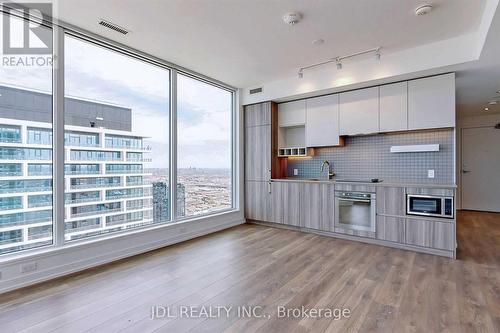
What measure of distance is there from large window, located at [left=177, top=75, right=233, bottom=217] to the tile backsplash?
175cm

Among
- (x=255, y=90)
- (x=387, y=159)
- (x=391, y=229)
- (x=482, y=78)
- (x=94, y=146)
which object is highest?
(x=255, y=90)

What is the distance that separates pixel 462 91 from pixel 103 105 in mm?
6018

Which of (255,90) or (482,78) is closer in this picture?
(482,78)

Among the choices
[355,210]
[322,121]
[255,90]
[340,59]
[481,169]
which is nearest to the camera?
[340,59]

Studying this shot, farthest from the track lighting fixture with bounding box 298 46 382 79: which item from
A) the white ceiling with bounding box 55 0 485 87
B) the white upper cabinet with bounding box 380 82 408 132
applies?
the white upper cabinet with bounding box 380 82 408 132

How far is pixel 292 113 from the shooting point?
207 inches

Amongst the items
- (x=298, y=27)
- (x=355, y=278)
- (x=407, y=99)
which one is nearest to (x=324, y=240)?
(x=355, y=278)

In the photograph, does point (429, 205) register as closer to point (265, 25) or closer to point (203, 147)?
point (265, 25)

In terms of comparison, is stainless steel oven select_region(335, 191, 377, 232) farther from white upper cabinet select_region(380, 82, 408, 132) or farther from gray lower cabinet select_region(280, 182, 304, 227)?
white upper cabinet select_region(380, 82, 408, 132)

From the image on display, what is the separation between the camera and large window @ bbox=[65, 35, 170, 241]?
10.4 ft

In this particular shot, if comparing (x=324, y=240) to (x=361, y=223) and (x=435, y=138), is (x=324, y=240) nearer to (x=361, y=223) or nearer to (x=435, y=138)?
(x=361, y=223)

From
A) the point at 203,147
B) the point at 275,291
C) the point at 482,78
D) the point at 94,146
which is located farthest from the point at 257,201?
the point at 482,78

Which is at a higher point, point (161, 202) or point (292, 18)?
point (292, 18)

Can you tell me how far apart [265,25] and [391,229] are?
3438 millimetres
